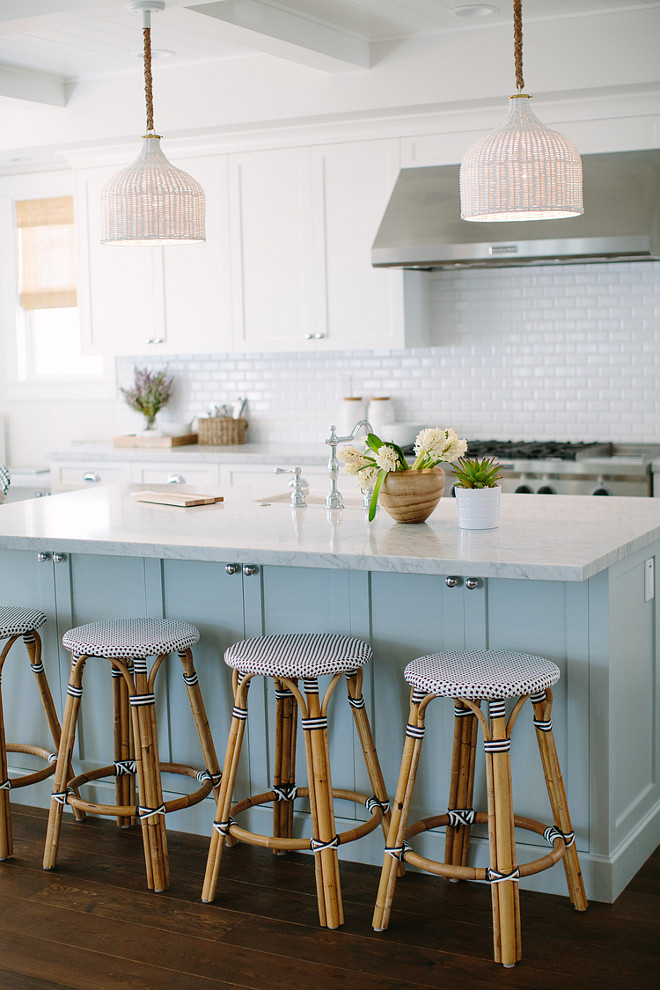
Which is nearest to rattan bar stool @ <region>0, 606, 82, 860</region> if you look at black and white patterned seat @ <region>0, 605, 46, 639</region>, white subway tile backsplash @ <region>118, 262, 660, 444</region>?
black and white patterned seat @ <region>0, 605, 46, 639</region>

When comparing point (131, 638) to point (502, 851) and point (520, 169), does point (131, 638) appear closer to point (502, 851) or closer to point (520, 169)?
point (502, 851)

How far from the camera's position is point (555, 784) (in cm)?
289

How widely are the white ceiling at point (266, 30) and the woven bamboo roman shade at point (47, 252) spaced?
1.24 metres

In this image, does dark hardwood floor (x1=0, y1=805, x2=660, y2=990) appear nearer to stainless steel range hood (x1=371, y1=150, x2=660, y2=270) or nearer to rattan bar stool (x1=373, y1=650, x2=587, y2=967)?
rattan bar stool (x1=373, y1=650, x2=587, y2=967)

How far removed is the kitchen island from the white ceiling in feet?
6.67

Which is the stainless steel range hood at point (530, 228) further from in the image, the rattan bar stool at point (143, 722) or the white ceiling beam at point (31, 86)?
the rattan bar stool at point (143, 722)

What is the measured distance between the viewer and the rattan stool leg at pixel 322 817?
2.91 m

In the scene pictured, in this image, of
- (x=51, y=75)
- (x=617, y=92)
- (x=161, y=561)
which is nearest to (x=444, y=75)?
(x=617, y=92)

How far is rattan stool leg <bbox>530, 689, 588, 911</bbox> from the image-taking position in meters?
2.85

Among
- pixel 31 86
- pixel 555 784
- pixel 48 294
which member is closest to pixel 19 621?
pixel 555 784

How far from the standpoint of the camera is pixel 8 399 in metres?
7.11

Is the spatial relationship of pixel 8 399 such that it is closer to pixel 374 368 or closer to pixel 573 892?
pixel 374 368

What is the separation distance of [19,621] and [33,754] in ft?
1.68

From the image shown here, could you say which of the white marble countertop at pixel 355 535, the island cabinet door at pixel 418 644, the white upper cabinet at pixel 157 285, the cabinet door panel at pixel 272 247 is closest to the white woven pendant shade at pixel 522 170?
the white marble countertop at pixel 355 535
